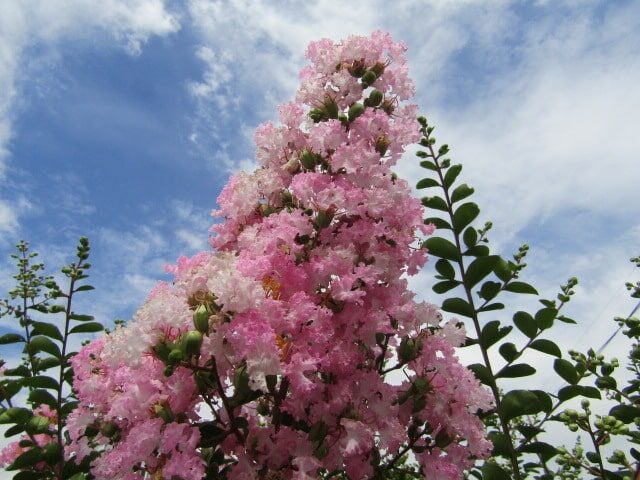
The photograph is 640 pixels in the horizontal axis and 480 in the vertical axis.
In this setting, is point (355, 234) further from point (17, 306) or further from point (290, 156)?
point (17, 306)

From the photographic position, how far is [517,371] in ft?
7.26

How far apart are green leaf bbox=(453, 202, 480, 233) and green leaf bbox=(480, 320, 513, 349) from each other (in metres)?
0.44

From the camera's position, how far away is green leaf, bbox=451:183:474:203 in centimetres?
248

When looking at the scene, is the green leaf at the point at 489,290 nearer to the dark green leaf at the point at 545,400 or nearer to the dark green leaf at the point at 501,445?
the dark green leaf at the point at 545,400

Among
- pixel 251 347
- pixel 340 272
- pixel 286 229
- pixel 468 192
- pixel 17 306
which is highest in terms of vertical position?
pixel 468 192

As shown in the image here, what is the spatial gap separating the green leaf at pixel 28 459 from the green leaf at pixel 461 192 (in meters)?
2.00

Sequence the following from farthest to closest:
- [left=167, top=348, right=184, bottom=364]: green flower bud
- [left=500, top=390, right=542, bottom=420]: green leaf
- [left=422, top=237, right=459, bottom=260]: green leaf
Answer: [left=422, top=237, right=459, bottom=260]: green leaf
[left=500, top=390, right=542, bottom=420]: green leaf
[left=167, top=348, right=184, bottom=364]: green flower bud

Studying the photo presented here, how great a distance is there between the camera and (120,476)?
1755mm

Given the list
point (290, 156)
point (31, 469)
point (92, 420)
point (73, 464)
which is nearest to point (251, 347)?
point (92, 420)

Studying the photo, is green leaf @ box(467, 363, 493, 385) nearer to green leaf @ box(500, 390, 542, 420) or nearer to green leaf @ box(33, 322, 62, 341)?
green leaf @ box(500, 390, 542, 420)

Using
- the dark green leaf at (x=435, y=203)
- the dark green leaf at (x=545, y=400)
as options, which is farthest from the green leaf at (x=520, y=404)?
the dark green leaf at (x=435, y=203)

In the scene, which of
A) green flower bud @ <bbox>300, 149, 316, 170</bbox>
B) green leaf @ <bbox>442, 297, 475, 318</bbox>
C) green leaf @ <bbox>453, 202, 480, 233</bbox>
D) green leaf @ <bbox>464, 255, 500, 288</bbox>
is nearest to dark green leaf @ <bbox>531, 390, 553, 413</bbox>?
green leaf @ <bbox>442, 297, 475, 318</bbox>

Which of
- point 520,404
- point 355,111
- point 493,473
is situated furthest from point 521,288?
point 355,111

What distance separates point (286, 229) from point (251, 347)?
0.46 metres
